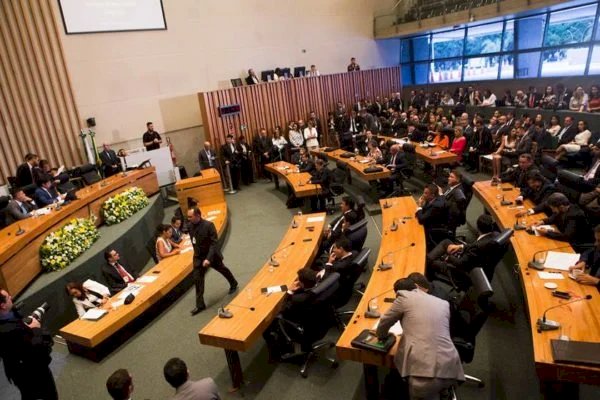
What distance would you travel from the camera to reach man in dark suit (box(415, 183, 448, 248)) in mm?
6266

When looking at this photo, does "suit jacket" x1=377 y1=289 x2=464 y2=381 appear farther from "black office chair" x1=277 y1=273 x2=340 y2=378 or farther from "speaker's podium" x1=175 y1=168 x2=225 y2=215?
"speaker's podium" x1=175 y1=168 x2=225 y2=215

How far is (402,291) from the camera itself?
3443 millimetres

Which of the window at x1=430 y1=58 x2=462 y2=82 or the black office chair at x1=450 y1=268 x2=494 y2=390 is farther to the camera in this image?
the window at x1=430 y1=58 x2=462 y2=82

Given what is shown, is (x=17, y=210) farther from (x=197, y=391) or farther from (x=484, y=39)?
(x=484, y=39)

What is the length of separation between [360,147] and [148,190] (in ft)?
22.8

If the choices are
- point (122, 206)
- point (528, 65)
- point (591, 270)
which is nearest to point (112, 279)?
point (122, 206)

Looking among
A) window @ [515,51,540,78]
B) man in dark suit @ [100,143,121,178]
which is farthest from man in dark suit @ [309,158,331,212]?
window @ [515,51,540,78]

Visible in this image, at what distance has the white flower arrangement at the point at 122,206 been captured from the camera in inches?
331

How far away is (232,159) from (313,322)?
8927 mm

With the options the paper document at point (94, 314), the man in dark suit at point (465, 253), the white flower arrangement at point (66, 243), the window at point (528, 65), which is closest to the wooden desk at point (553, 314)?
the man in dark suit at point (465, 253)

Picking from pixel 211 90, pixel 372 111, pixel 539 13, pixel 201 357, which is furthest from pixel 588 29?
pixel 201 357

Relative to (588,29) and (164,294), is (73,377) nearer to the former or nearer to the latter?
(164,294)

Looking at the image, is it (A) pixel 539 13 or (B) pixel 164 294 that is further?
(A) pixel 539 13

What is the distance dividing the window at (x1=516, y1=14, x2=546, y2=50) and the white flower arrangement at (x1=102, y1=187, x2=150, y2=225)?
14366 millimetres
